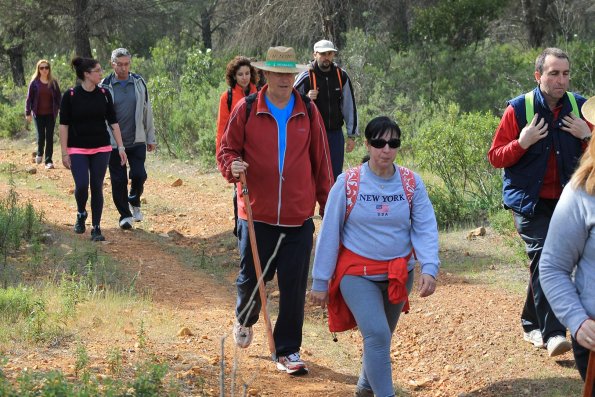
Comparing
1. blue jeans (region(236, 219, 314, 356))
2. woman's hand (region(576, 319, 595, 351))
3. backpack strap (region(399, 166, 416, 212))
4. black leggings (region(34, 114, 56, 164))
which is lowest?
black leggings (region(34, 114, 56, 164))

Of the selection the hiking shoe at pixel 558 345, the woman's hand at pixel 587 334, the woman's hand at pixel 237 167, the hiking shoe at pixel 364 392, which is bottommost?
the hiking shoe at pixel 364 392

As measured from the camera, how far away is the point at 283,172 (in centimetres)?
632

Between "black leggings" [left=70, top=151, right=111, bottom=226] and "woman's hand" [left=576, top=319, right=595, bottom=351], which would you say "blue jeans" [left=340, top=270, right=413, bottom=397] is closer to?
"woman's hand" [left=576, top=319, right=595, bottom=351]

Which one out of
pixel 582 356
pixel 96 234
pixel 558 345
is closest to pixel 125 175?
pixel 96 234

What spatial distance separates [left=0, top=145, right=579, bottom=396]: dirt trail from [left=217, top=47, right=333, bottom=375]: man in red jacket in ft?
1.53

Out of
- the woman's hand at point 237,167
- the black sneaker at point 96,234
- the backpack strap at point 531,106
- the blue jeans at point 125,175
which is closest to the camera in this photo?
the woman's hand at point 237,167

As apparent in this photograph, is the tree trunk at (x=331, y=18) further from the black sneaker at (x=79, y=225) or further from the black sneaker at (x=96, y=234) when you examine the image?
the black sneaker at (x=96, y=234)

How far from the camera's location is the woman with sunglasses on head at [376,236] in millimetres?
5348

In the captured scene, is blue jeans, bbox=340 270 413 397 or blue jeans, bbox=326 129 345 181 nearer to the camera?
blue jeans, bbox=340 270 413 397

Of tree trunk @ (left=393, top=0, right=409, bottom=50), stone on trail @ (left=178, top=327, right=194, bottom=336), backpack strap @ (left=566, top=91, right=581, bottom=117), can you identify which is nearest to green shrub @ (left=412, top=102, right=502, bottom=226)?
backpack strap @ (left=566, top=91, right=581, bottom=117)

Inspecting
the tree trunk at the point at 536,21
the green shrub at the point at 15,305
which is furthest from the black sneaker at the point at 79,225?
the tree trunk at the point at 536,21

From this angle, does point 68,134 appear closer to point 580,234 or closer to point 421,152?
point 421,152

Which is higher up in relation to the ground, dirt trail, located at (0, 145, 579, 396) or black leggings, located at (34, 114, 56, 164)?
dirt trail, located at (0, 145, 579, 396)

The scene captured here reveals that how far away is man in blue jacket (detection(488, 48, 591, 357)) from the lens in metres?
6.32
